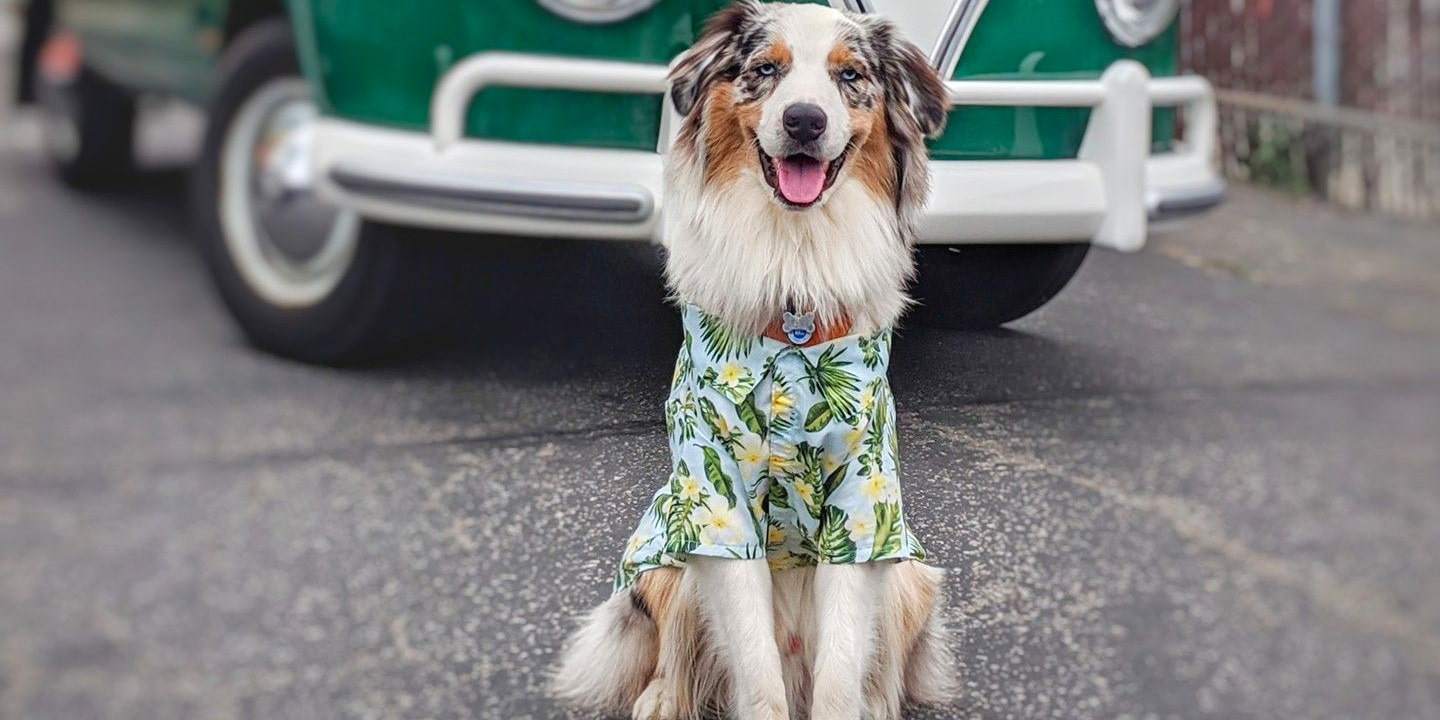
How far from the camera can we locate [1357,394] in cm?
144

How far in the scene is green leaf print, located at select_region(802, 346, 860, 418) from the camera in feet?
4.30

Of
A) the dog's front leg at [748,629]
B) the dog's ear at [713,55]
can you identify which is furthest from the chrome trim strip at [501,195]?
the dog's front leg at [748,629]

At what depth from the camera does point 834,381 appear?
1313 mm

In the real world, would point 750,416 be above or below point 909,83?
below

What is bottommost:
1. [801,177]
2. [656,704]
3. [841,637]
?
[656,704]

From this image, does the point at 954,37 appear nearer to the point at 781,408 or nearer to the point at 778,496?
the point at 781,408

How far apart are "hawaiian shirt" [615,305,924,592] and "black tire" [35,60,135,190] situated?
1.78 ft

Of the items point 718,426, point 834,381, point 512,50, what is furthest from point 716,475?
point 512,50

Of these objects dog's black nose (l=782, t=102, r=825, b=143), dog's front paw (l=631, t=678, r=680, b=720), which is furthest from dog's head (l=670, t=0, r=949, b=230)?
dog's front paw (l=631, t=678, r=680, b=720)

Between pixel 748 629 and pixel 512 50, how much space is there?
661 millimetres

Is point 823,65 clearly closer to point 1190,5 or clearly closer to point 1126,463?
point 1190,5

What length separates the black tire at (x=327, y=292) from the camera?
3.48 ft

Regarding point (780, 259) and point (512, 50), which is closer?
point (512, 50)

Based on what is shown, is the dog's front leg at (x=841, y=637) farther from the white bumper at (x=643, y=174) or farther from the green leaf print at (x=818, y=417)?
the white bumper at (x=643, y=174)
